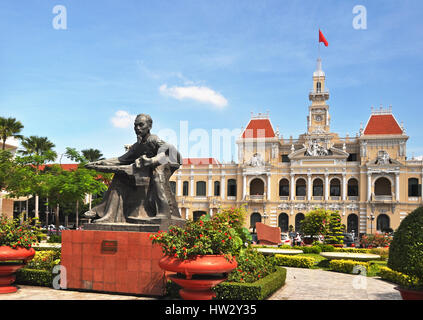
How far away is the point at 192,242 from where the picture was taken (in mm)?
7574

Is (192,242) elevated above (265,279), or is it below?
above

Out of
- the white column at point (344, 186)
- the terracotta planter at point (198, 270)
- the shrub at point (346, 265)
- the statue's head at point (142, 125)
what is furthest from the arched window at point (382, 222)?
the terracotta planter at point (198, 270)

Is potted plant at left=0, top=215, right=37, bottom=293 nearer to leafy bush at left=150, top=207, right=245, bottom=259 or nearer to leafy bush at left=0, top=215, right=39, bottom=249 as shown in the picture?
leafy bush at left=0, top=215, right=39, bottom=249

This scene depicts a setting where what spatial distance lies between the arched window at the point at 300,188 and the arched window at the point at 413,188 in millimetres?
11618

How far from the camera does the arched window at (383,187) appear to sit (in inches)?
1896

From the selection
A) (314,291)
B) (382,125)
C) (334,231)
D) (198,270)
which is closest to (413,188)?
(382,125)

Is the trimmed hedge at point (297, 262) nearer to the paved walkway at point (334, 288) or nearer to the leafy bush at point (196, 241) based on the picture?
the paved walkway at point (334, 288)

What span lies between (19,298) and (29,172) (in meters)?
22.9

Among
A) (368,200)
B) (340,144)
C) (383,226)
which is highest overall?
(340,144)

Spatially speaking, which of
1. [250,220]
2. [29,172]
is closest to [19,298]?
[29,172]

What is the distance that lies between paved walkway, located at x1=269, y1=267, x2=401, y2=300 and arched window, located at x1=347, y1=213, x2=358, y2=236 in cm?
3397

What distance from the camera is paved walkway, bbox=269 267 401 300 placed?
9.95m

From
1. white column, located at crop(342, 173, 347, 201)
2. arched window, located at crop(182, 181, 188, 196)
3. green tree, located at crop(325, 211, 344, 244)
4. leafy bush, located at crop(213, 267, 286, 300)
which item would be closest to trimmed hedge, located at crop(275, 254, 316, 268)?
leafy bush, located at crop(213, 267, 286, 300)
